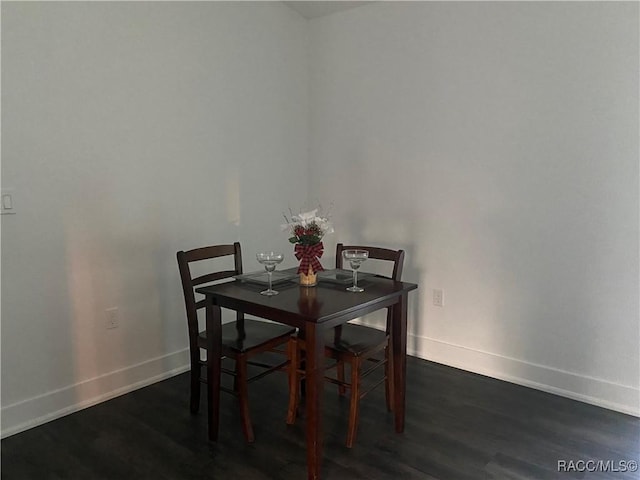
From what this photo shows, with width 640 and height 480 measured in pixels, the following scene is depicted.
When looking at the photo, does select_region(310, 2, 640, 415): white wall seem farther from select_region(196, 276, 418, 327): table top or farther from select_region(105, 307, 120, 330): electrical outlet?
select_region(105, 307, 120, 330): electrical outlet

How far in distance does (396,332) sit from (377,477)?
0.64 metres

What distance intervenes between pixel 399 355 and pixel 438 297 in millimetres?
1044

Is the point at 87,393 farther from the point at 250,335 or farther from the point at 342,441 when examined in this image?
the point at 342,441

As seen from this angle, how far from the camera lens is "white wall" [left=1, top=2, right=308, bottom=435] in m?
2.29

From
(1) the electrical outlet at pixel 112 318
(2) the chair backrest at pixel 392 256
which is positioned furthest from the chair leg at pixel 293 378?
(1) the electrical outlet at pixel 112 318

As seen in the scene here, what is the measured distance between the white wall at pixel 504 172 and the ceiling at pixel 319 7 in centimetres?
8

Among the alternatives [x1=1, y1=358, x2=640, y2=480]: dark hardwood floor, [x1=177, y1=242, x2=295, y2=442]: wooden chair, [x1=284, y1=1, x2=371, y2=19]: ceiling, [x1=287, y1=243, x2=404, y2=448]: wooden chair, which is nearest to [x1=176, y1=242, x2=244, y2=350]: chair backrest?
[x1=177, y1=242, x2=295, y2=442]: wooden chair

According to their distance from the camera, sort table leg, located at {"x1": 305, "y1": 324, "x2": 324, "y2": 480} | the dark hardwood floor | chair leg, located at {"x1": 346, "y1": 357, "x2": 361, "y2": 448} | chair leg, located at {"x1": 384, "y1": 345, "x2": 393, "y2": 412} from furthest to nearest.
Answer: chair leg, located at {"x1": 384, "y1": 345, "x2": 393, "y2": 412}
chair leg, located at {"x1": 346, "y1": 357, "x2": 361, "y2": 448}
the dark hardwood floor
table leg, located at {"x1": 305, "y1": 324, "x2": 324, "y2": 480}

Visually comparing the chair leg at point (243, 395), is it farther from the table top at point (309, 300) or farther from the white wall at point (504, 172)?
the white wall at point (504, 172)

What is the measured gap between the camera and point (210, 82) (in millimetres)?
3078

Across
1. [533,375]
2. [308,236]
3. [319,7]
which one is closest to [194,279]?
[308,236]

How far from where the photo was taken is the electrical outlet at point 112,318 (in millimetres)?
2668

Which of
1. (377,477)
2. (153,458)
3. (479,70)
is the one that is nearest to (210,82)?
(479,70)

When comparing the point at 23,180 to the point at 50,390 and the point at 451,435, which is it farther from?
the point at 451,435
